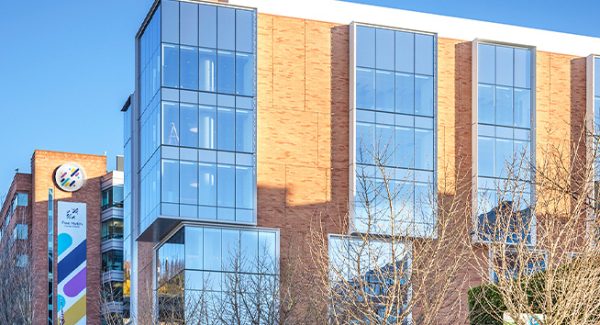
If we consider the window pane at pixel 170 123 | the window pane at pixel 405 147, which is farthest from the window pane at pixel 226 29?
the window pane at pixel 405 147

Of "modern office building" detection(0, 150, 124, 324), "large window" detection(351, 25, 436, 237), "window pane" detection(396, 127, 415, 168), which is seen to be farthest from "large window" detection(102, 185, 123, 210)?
"window pane" detection(396, 127, 415, 168)

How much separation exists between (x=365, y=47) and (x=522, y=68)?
7603 mm

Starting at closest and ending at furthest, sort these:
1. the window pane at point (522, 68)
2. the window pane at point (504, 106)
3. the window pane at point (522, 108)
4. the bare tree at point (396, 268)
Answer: the bare tree at point (396, 268)
the window pane at point (504, 106)
the window pane at point (522, 108)
the window pane at point (522, 68)

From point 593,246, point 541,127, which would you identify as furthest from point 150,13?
point 593,246

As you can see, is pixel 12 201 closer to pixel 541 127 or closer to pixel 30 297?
pixel 30 297

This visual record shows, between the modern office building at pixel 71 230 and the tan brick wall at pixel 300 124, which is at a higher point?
the tan brick wall at pixel 300 124

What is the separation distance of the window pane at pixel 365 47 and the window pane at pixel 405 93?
140cm

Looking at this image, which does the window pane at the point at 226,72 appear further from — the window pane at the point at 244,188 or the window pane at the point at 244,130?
the window pane at the point at 244,188

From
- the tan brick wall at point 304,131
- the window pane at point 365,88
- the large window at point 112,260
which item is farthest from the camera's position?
the large window at point 112,260

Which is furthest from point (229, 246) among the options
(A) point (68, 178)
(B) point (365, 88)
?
(A) point (68, 178)

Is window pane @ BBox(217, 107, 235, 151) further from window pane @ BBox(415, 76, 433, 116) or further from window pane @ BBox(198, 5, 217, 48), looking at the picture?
window pane @ BBox(415, 76, 433, 116)

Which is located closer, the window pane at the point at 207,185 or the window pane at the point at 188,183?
the window pane at the point at 188,183

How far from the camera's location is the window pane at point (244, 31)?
1992 inches

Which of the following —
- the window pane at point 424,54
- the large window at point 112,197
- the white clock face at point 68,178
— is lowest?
the large window at point 112,197
